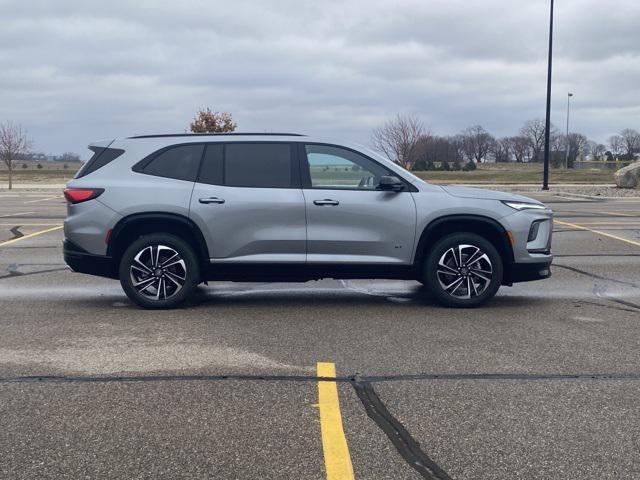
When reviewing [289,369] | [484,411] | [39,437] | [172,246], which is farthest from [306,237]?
[39,437]

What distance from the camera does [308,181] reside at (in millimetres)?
8008

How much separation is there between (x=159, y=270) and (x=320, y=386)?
324 cm

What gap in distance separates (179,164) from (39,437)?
169 inches

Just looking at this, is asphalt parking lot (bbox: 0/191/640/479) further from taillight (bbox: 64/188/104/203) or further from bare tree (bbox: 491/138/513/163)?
bare tree (bbox: 491/138/513/163)

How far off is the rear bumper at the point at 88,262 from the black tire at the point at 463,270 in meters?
3.23

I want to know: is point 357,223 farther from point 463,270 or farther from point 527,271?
point 527,271

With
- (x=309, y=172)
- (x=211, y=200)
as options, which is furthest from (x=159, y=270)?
(x=309, y=172)

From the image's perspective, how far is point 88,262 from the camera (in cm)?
793

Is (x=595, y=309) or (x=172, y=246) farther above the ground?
(x=172, y=246)

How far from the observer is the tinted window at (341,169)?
315 inches

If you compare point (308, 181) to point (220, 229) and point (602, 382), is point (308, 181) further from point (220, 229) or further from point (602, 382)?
point (602, 382)

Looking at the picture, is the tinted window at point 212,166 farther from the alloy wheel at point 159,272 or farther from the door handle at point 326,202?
the door handle at point 326,202

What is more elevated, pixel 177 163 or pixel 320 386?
pixel 177 163

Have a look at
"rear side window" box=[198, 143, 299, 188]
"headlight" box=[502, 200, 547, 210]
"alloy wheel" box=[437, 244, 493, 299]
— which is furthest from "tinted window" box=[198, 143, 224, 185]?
"headlight" box=[502, 200, 547, 210]
